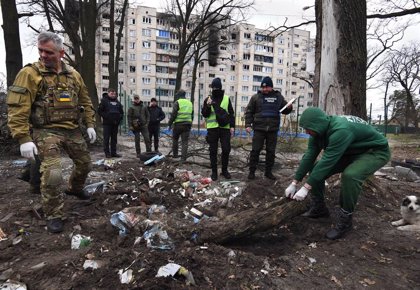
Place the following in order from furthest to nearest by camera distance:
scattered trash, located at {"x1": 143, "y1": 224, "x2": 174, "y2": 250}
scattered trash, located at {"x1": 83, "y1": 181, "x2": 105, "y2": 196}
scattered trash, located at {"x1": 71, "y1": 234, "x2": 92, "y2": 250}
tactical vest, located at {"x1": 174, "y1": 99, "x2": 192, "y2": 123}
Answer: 1. tactical vest, located at {"x1": 174, "y1": 99, "x2": 192, "y2": 123}
2. scattered trash, located at {"x1": 83, "y1": 181, "x2": 105, "y2": 196}
3. scattered trash, located at {"x1": 71, "y1": 234, "x2": 92, "y2": 250}
4. scattered trash, located at {"x1": 143, "y1": 224, "x2": 174, "y2": 250}

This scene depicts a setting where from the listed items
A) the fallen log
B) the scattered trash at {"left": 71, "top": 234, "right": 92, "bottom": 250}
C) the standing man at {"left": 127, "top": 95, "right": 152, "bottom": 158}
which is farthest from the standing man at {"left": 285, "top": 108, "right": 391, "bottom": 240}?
the standing man at {"left": 127, "top": 95, "right": 152, "bottom": 158}

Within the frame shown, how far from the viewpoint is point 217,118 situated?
18.5 ft

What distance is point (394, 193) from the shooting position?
4.99 metres

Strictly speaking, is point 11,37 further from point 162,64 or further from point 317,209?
point 162,64

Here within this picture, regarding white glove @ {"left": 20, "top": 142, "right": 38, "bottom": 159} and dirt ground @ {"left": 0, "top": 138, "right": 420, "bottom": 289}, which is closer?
dirt ground @ {"left": 0, "top": 138, "right": 420, "bottom": 289}

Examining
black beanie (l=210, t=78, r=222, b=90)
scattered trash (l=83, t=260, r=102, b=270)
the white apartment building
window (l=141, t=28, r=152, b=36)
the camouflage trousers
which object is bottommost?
scattered trash (l=83, t=260, r=102, b=270)

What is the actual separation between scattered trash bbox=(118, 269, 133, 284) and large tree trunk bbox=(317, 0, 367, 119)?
376 cm

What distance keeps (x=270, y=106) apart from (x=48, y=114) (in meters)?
3.49

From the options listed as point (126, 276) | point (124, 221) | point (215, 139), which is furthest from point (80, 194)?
point (215, 139)

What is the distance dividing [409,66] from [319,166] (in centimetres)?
3399

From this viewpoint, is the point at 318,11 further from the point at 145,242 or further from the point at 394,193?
the point at 145,242

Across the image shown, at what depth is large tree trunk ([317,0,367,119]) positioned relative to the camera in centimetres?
470

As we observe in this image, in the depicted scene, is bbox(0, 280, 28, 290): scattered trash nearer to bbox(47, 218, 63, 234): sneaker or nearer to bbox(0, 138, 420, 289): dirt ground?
bbox(0, 138, 420, 289): dirt ground

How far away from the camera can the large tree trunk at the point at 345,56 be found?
4.70 meters
